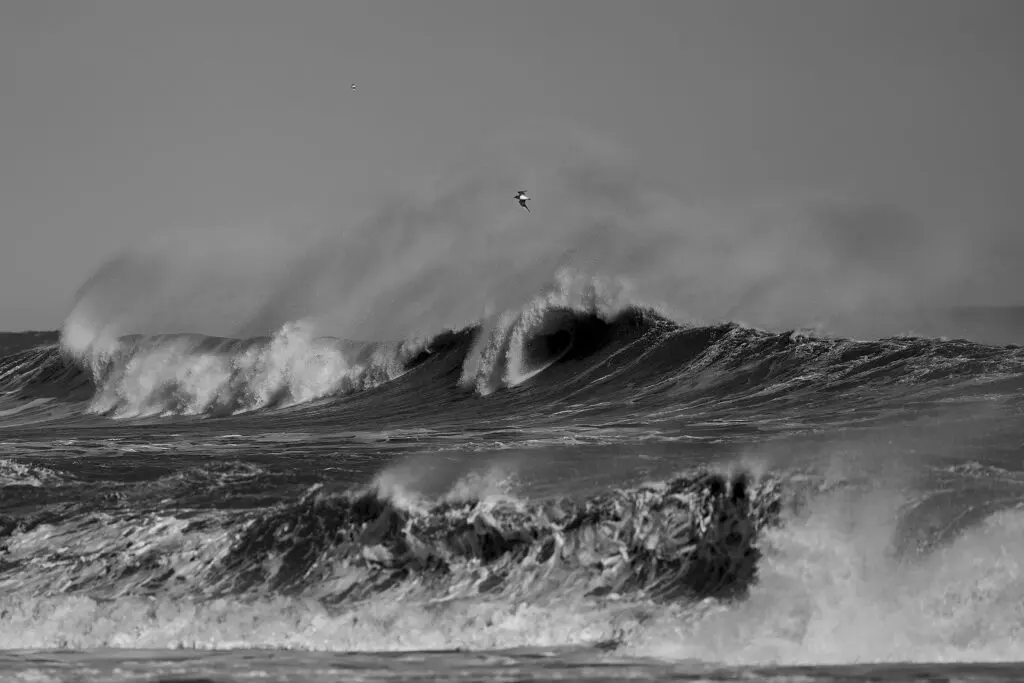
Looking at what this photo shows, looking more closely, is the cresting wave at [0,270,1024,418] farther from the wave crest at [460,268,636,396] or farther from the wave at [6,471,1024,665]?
the wave at [6,471,1024,665]

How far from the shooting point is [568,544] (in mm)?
10773

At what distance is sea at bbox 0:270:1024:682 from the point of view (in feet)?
29.3

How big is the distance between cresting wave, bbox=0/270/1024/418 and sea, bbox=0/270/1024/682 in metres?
0.22

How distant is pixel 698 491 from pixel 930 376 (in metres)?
6.94

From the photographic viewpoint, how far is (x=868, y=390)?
16891 millimetres

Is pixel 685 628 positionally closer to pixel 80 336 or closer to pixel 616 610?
pixel 616 610

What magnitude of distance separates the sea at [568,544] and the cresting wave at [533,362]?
0.22 metres

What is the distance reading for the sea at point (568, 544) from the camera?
894 cm

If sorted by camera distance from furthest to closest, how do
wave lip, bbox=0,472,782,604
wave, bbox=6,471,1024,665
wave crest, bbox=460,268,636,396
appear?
wave crest, bbox=460,268,636,396 → wave lip, bbox=0,472,782,604 → wave, bbox=6,471,1024,665

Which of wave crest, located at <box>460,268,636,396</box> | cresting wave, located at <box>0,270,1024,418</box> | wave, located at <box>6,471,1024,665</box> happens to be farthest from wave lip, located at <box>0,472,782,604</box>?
wave crest, located at <box>460,268,636,396</box>

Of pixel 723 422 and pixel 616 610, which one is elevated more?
pixel 723 422

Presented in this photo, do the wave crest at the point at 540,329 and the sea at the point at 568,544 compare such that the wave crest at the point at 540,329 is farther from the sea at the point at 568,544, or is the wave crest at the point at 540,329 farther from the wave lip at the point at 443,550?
the wave lip at the point at 443,550

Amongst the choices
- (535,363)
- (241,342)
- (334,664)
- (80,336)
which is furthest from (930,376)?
(80,336)

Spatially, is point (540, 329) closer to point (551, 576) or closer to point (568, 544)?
point (568, 544)
